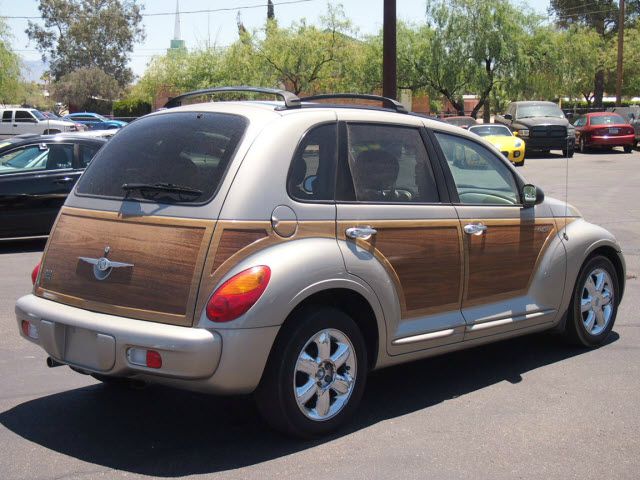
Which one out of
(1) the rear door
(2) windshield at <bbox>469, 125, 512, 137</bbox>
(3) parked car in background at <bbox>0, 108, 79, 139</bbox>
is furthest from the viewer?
(3) parked car in background at <bbox>0, 108, 79, 139</bbox>

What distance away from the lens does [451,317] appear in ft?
17.4

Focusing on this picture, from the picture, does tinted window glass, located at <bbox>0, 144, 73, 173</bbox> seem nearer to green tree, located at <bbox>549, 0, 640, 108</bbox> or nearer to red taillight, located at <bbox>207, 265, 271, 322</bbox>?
red taillight, located at <bbox>207, 265, 271, 322</bbox>

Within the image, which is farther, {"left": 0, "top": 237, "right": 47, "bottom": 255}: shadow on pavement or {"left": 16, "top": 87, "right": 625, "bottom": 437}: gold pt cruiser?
{"left": 0, "top": 237, "right": 47, "bottom": 255}: shadow on pavement

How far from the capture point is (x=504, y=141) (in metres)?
27.9

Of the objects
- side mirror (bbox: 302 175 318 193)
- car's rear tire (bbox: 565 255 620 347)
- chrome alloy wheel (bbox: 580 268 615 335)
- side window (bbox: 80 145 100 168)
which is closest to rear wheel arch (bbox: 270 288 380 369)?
side mirror (bbox: 302 175 318 193)

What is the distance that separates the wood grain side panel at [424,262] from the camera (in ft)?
16.1

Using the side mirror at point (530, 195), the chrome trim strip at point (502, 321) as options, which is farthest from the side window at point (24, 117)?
the chrome trim strip at point (502, 321)

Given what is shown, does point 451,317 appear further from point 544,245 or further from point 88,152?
point 88,152

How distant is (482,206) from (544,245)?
688 millimetres

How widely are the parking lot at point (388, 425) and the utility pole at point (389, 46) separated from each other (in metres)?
11.4

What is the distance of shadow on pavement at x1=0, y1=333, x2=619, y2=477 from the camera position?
436 cm

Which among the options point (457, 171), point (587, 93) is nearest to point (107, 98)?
point (587, 93)

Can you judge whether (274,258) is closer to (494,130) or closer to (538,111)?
(494,130)

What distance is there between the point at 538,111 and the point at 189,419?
99.8 feet
